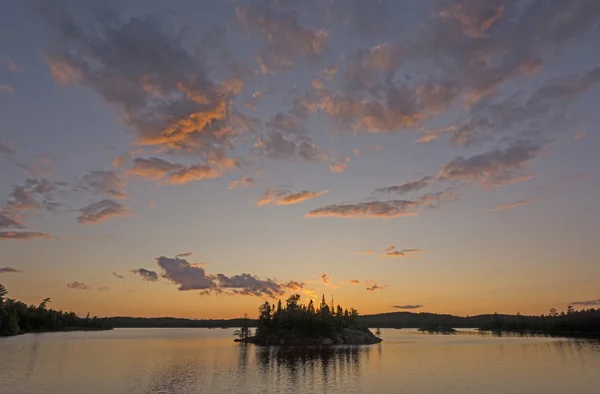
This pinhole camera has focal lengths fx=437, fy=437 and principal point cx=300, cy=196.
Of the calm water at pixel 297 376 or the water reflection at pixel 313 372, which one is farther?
the water reflection at pixel 313 372

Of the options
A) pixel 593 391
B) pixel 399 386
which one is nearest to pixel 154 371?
pixel 399 386

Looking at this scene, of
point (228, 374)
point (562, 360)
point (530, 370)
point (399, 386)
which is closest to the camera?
A: point (399, 386)

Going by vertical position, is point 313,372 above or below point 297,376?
above

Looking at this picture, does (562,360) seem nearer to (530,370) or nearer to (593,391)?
(530,370)

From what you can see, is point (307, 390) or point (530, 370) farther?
point (530, 370)

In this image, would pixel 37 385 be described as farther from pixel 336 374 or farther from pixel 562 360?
pixel 562 360

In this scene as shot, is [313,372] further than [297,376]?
Yes

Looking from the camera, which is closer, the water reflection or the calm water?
the calm water

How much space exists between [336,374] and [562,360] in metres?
87.4

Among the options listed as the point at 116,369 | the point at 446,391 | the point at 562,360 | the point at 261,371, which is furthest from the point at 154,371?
the point at 562,360

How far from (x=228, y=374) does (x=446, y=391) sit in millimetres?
52364

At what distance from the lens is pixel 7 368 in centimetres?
10900

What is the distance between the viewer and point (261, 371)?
116 metres

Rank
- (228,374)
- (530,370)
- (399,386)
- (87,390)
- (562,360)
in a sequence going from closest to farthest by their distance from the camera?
1. (87,390)
2. (399,386)
3. (228,374)
4. (530,370)
5. (562,360)
